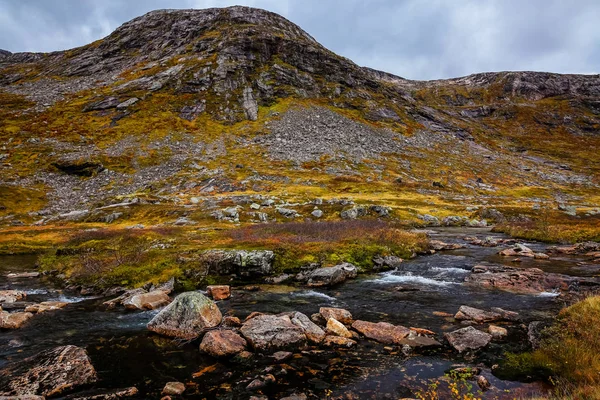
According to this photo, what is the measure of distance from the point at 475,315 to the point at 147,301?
1770 cm

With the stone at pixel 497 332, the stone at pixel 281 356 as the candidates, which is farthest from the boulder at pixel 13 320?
the stone at pixel 497 332

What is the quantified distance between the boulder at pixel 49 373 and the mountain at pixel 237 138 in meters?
42.5

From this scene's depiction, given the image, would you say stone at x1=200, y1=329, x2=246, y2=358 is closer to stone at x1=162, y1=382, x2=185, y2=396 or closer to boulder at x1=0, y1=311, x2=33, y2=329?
stone at x1=162, y1=382, x2=185, y2=396

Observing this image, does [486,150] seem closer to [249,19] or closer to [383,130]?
[383,130]

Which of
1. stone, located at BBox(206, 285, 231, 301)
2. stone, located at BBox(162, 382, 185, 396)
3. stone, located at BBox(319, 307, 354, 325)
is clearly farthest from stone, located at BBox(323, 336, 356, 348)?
stone, located at BBox(206, 285, 231, 301)

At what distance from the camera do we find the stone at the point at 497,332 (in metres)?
14.1

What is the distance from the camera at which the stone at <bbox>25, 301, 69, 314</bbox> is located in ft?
62.7

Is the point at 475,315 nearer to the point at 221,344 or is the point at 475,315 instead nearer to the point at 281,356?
the point at 281,356

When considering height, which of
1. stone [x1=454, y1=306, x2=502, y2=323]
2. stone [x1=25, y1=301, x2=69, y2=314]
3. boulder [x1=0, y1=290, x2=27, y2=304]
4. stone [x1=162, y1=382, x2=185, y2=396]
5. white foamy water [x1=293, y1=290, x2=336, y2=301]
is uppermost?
stone [x1=454, y1=306, x2=502, y2=323]

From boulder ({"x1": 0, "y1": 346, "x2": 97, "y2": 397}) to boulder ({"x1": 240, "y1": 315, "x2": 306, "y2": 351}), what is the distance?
572cm

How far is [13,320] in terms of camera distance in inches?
666

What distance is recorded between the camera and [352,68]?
179 meters

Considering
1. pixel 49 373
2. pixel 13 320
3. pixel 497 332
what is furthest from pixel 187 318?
pixel 497 332

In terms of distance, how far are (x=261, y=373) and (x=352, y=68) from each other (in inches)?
7293
